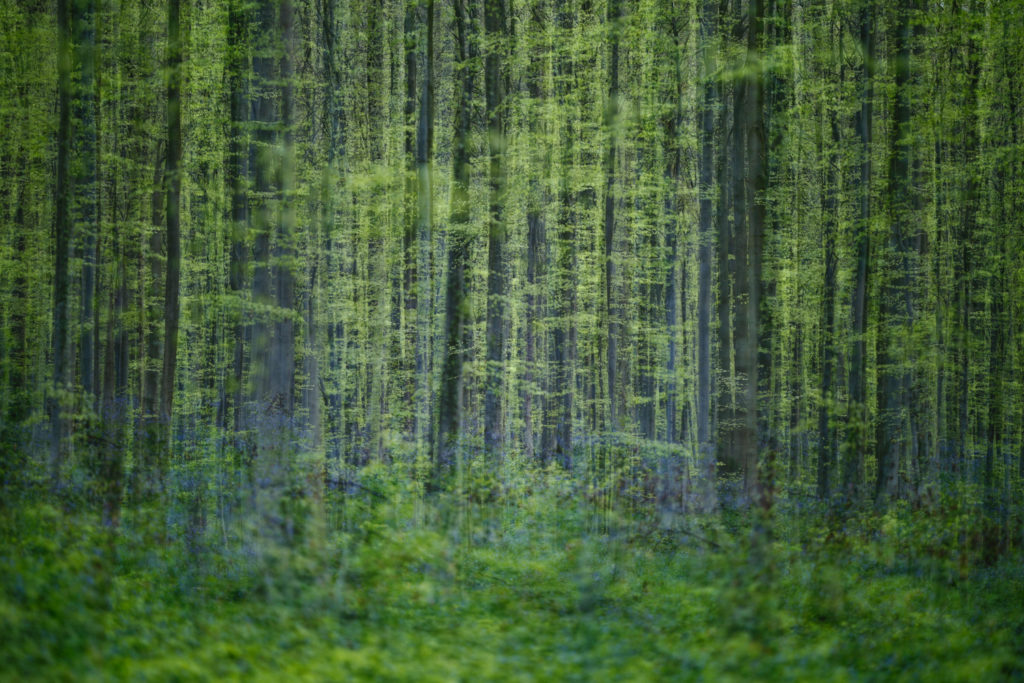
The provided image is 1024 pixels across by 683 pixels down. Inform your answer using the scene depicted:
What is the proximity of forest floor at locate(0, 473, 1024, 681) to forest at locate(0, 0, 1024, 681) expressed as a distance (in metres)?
0.05

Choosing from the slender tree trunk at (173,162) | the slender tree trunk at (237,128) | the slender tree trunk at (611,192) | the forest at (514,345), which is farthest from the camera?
the slender tree trunk at (611,192)

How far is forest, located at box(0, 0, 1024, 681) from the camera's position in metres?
7.24

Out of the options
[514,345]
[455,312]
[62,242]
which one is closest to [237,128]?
[62,242]

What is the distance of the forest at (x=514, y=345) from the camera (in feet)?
23.8

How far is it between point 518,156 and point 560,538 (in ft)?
34.5

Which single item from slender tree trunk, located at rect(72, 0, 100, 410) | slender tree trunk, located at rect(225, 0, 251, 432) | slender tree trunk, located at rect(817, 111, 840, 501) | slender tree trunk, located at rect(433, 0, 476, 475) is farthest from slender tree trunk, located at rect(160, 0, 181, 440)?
slender tree trunk, located at rect(817, 111, 840, 501)

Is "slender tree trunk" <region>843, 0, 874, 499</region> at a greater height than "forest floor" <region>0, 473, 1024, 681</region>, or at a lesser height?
greater

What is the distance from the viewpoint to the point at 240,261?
11.4 metres

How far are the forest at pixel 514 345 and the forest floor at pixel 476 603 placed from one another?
0.05 metres

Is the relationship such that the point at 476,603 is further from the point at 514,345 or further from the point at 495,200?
the point at 514,345

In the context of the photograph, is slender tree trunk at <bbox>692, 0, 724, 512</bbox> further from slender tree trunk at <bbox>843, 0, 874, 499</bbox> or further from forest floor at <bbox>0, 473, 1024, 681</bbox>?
forest floor at <bbox>0, 473, 1024, 681</bbox>

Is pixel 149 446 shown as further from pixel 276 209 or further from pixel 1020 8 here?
pixel 1020 8

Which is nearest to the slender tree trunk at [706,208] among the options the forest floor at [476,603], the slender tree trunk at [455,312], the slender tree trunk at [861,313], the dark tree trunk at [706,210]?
the dark tree trunk at [706,210]

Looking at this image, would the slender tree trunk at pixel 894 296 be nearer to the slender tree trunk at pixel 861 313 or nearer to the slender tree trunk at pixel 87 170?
the slender tree trunk at pixel 861 313
